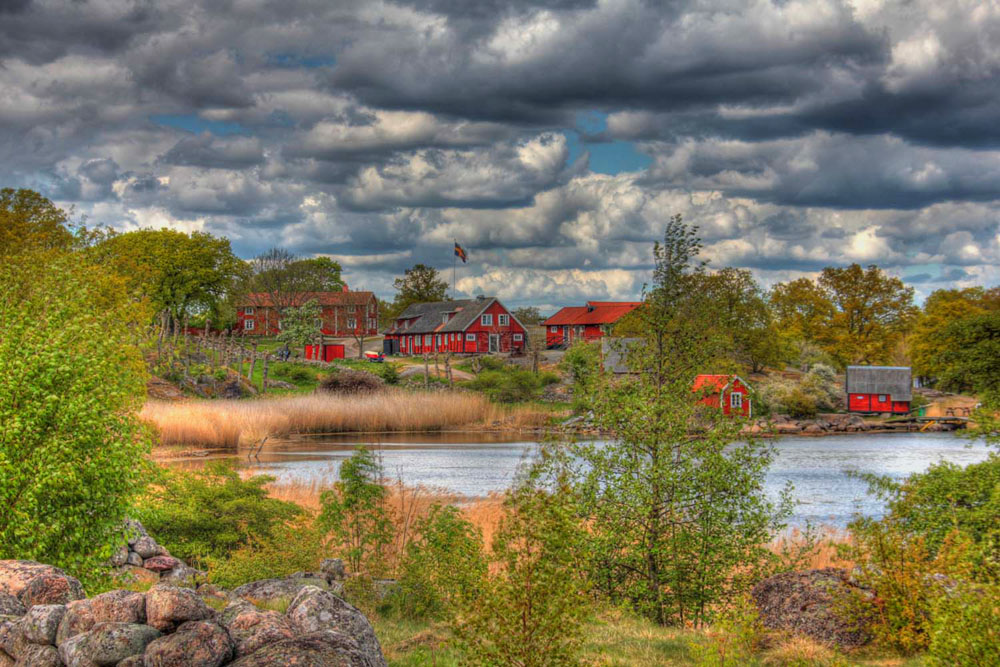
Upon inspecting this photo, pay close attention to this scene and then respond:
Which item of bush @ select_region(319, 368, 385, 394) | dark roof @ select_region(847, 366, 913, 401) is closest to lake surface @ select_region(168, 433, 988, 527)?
bush @ select_region(319, 368, 385, 394)

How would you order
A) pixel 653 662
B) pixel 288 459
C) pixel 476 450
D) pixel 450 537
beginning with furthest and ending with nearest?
1. pixel 476 450
2. pixel 288 459
3. pixel 450 537
4. pixel 653 662

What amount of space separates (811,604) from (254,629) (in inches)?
293

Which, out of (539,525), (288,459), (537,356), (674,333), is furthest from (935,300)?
(539,525)

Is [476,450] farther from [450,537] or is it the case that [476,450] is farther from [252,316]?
[252,316]

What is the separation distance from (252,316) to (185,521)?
10633cm

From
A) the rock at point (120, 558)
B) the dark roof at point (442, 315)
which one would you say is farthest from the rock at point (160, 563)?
the dark roof at point (442, 315)

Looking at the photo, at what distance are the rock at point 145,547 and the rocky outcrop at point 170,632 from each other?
6.45 metres

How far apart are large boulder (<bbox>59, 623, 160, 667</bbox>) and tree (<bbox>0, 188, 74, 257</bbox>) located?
4053cm

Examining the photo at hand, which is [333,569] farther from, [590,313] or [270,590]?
[590,313]

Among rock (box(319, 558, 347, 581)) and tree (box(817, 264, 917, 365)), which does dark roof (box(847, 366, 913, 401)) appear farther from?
rock (box(319, 558, 347, 581))

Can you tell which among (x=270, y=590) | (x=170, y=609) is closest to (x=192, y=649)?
(x=170, y=609)

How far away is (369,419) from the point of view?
56.0 metres

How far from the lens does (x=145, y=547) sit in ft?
47.4

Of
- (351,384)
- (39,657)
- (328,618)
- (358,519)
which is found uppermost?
(351,384)
